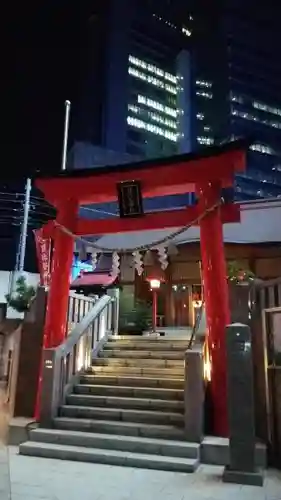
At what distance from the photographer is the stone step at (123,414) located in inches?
337

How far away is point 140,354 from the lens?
11.3 meters

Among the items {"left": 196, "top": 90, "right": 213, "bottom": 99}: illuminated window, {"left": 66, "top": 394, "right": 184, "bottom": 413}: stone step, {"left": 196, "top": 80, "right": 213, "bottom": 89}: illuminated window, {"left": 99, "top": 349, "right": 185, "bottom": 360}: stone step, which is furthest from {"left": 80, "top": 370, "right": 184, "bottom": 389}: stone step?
{"left": 196, "top": 80, "right": 213, "bottom": 89}: illuminated window

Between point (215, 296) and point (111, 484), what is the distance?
4278 mm

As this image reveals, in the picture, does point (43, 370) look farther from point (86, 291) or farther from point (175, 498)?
point (86, 291)

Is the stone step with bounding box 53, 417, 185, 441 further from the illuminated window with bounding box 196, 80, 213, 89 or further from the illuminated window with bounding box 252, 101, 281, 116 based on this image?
the illuminated window with bounding box 252, 101, 281, 116

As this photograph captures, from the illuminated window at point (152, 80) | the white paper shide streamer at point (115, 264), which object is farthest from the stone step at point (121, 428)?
the illuminated window at point (152, 80)

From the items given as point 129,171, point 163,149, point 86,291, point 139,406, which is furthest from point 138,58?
point 139,406

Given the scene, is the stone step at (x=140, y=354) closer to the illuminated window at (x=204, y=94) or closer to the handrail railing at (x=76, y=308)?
the handrail railing at (x=76, y=308)

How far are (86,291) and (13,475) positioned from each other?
16.3 meters

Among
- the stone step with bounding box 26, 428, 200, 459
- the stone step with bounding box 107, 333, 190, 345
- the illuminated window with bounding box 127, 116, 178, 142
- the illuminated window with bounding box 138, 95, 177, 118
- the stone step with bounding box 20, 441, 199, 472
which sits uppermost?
the illuminated window with bounding box 138, 95, 177, 118

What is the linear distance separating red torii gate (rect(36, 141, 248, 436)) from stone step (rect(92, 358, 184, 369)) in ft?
6.08

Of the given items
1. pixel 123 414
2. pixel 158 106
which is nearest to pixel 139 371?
pixel 123 414

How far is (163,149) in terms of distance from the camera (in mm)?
56062

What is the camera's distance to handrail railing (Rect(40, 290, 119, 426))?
9.05 m
